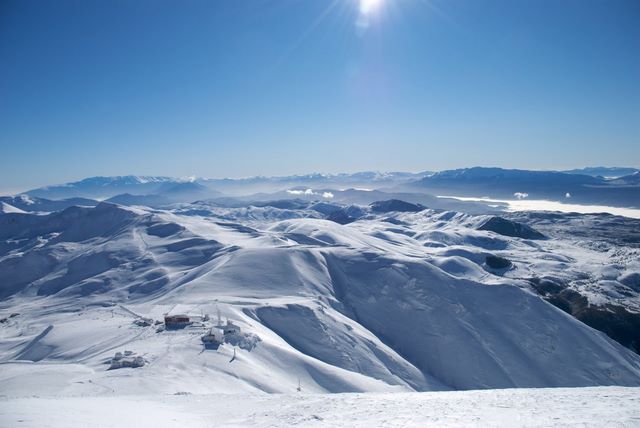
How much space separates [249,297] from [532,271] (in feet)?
279

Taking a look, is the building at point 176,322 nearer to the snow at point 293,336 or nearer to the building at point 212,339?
the snow at point 293,336

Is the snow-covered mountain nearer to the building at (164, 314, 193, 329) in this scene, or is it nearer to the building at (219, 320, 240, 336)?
the building at (219, 320, 240, 336)

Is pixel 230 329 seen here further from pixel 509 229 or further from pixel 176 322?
pixel 509 229

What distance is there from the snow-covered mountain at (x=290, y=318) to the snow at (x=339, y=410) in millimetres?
5747

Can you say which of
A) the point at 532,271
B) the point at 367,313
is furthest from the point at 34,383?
the point at 532,271

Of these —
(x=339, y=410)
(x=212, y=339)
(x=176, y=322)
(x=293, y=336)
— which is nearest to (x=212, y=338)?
(x=212, y=339)

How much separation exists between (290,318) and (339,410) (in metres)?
35.1

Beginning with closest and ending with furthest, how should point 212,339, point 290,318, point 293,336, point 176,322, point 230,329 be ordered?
1. point 212,339
2. point 230,329
3. point 176,322
4. point 293,336
5. point 290,318

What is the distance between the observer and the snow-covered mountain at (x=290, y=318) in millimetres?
35156

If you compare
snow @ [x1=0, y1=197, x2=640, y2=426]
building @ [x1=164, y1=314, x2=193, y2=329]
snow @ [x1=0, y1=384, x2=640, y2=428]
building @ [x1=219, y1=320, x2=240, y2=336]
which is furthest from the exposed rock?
snow @ [x1=0, y1=384, x2=640, y2=428]

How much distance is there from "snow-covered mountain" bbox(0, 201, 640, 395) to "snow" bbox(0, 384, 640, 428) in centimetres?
575

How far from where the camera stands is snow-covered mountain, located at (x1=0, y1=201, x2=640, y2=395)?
3516 centimetres

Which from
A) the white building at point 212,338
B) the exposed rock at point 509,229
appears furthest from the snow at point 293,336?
the exposed rock at point 509,229

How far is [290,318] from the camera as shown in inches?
2140
